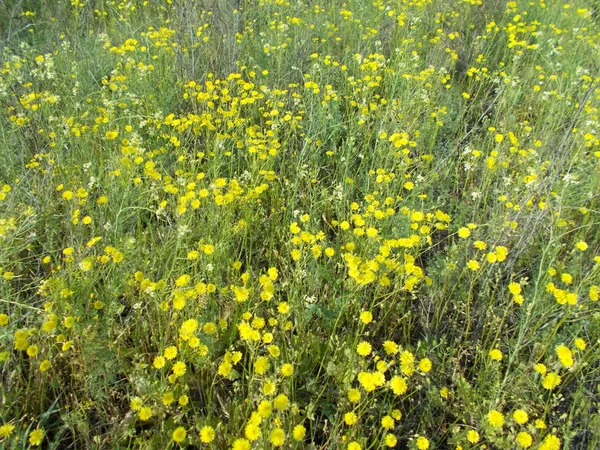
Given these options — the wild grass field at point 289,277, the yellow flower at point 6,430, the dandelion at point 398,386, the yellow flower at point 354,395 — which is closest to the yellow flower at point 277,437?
the wild grass field at point 289,277

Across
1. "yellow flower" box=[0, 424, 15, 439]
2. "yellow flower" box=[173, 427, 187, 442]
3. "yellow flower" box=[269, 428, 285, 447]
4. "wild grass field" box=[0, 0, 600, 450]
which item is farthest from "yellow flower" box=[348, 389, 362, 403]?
"yellow flower" box=[0, 424, 15, 439]

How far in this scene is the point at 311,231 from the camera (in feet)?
7.49

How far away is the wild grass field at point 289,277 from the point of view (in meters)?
1.55

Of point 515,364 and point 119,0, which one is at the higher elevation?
point 119,0

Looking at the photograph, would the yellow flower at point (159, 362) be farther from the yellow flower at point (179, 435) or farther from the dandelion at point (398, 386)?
the dandelion at point (398, 386)

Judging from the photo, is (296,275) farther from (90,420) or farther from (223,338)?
(90,420)

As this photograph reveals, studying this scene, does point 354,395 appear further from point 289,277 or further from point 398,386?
point 289,277

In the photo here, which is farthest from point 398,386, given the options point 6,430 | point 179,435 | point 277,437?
point 6,430

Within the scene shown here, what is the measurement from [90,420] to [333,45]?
4.09 metres

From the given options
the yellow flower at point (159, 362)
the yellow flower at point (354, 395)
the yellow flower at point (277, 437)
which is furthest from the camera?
the yellow flower at point (159, 362)

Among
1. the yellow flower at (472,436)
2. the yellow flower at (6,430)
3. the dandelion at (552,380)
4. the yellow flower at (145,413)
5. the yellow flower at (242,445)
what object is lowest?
the yellow flower at (472,436)

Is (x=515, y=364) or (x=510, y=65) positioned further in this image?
(x=510, y=65)

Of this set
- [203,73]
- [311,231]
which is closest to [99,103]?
[203,73]

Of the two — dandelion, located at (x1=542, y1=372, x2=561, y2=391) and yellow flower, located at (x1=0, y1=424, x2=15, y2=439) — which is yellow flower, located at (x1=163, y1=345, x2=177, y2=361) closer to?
yellow flower, located at (x1=0, y1=424, x2=15, y2=439)
